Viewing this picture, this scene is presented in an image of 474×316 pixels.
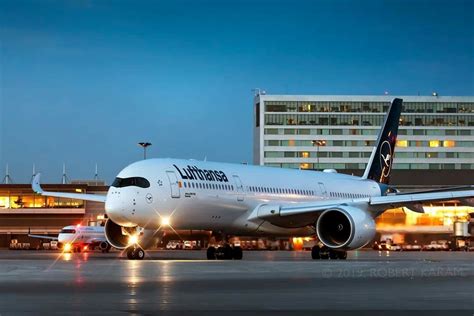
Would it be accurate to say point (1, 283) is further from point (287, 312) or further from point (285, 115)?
point (285, 115)

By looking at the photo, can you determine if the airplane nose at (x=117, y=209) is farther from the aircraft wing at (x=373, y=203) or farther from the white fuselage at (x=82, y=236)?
the white fuselage at (x=82, y=236)

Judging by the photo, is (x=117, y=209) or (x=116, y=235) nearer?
(x=117, y=209)

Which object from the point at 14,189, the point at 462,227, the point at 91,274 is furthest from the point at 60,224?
the point at 91,274

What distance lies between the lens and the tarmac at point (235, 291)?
583 inches

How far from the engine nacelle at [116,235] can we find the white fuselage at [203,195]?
3843mm

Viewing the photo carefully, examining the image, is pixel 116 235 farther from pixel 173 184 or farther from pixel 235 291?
pixel 235 291

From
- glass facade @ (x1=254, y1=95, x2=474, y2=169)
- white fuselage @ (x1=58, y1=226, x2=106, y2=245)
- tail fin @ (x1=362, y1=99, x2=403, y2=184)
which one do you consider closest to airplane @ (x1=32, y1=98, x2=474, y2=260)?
tail fin @ (x1=362, y1=99, x2=403, y2=184)

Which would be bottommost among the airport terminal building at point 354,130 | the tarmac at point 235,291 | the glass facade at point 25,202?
the tarmac at point 235,291

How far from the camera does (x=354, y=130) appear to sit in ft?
521

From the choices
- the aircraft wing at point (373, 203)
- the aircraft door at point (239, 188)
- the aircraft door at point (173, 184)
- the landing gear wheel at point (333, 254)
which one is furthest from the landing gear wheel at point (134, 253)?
the landing gear wheel at point (333, 254)

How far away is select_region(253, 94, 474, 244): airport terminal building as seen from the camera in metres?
158

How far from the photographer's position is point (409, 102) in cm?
15862

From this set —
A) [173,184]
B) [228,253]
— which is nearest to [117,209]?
[173,184]

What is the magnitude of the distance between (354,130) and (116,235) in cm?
12114
